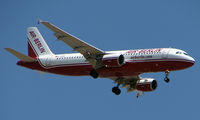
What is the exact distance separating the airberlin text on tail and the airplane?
1.61 feet

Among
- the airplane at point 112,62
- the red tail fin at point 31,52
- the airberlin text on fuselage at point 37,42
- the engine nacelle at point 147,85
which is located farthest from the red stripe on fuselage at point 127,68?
the engine nacelle at point 147,85

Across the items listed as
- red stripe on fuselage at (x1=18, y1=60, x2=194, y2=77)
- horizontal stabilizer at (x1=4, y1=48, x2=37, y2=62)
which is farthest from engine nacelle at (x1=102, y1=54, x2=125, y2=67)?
horizontal stabilizer at (x1=4, y1=48, x2=37, y2=62)

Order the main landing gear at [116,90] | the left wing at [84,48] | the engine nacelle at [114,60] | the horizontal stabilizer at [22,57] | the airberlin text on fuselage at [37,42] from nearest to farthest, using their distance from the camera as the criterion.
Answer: the left wing at [84,48]
the engine nacelle at [114,60]
the horizontal stabilizer at [22,57]
the main landing gear at [116,90]
the airberlin text on fuselage at [37,42]

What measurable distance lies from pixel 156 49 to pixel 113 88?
886 cm

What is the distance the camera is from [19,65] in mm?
61312

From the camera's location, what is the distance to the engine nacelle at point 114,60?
5449 centimetres

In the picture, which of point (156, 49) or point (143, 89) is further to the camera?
point (143, 89)

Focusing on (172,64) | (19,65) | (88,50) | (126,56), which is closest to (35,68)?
(19,65)

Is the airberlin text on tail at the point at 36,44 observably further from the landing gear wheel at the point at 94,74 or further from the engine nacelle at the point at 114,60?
the engine nacelle at the point at 114,60

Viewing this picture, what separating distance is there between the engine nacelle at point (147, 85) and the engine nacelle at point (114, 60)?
775 cm

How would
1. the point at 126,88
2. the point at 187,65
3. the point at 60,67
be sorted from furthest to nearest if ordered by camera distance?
the point at 126,88 < the point at 60,67 < the point at 187,65

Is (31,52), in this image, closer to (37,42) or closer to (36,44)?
(36,44)

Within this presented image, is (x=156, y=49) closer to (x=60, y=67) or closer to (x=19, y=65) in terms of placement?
(x=60, y=67)

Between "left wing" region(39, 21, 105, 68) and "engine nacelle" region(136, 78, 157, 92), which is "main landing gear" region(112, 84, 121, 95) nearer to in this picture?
"engine nacelle" region(136, 78, 157, 92)
